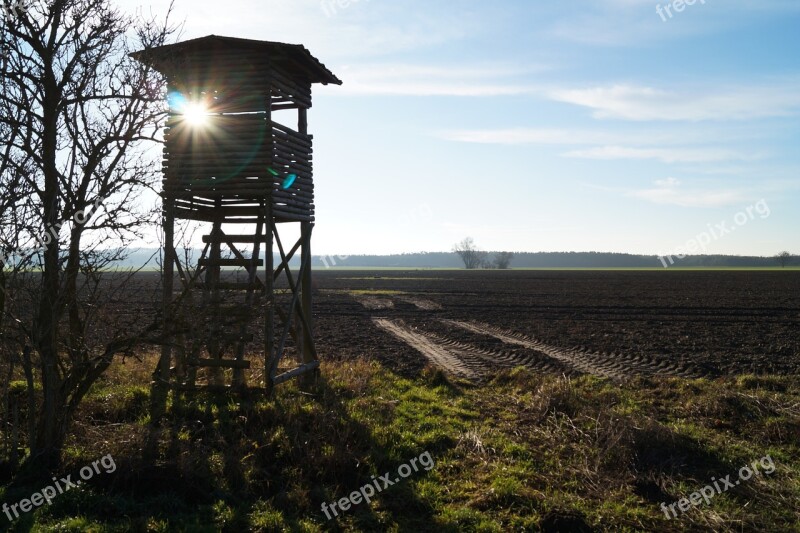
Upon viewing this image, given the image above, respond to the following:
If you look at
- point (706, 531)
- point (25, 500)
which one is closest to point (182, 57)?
point (25, 500)

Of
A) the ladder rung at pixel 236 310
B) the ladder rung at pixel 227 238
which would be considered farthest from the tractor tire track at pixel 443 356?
the ladder rung at pixel 236 310

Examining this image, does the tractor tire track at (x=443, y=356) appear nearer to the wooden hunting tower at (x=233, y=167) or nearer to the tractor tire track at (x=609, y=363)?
the tractor tire track at (x=609, y=363)

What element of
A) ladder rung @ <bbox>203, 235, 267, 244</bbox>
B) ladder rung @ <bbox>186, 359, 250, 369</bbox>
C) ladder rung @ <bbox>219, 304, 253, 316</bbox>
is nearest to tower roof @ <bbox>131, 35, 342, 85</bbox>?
ladder rung @ <bbox>203, 235, 267, 244</bbox>

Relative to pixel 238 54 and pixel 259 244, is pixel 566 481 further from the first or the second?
pixel 238 54

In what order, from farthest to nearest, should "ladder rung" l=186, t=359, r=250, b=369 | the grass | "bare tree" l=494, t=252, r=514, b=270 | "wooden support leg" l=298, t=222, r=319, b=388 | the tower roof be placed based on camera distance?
"bare tree" l=494, t=252, r=514, b=270, "wooden support leg" l=298, t=222, r=319, b=388, the tower roof, "ladder rung" l=186, t=359, r=250, b=369, the grass

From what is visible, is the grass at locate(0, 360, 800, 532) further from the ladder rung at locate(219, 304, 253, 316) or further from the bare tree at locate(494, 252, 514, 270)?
the bare tree at locate(494, 252, 514, 270)

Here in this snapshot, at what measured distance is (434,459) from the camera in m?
8.81

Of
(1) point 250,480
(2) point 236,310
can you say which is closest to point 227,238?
(2) point 236,310

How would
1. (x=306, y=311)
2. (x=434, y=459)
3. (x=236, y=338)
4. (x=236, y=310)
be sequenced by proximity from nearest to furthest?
(x=434, y=459) < (x=236, y=310) < (x=236, y=338) < (x=306, y=311)

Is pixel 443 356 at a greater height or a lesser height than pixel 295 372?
lesser

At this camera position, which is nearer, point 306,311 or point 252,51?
point 252,51

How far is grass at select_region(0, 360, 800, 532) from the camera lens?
22.2ft

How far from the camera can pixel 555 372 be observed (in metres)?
15.9

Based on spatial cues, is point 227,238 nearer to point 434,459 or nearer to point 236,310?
point 236,310
